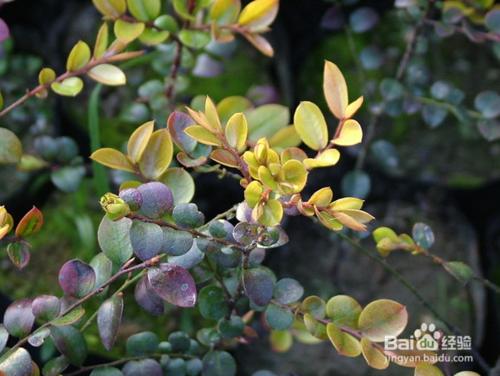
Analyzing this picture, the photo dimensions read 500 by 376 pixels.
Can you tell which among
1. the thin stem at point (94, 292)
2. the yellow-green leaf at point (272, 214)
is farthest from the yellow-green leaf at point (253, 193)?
the thin stem at point (94, 292)

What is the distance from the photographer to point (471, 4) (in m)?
1.10

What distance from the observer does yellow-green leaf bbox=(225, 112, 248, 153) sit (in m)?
0.72

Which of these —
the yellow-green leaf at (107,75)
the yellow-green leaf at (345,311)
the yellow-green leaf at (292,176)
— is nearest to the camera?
the yellow-green leaf at (292,176)

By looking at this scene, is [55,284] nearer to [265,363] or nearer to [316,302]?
[265,363]

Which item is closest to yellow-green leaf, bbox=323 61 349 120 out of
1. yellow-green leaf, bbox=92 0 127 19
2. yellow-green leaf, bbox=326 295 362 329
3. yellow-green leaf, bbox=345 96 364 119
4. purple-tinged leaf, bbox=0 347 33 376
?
yellow-green leaf, bbox=345 96 364 119

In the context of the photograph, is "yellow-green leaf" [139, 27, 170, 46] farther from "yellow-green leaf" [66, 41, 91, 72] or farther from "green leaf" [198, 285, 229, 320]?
"green leaf" [198, 285, 229, 320]

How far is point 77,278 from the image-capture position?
0.74 m

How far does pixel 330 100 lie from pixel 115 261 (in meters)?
0.31

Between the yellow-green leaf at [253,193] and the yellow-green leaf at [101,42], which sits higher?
the yellow-green leaf at [101,42]

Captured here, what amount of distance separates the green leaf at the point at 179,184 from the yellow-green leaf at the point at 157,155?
0.01 metres

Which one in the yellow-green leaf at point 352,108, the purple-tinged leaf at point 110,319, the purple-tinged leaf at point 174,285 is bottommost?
the purple-tinged leaf at point 110,319

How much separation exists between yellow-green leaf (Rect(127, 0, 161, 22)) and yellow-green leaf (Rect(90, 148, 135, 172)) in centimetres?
24

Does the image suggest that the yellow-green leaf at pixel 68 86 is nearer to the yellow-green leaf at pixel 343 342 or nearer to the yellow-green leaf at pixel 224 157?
the yellow-green leaf at pixel 224 157

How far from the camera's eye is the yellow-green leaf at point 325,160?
693 mm
